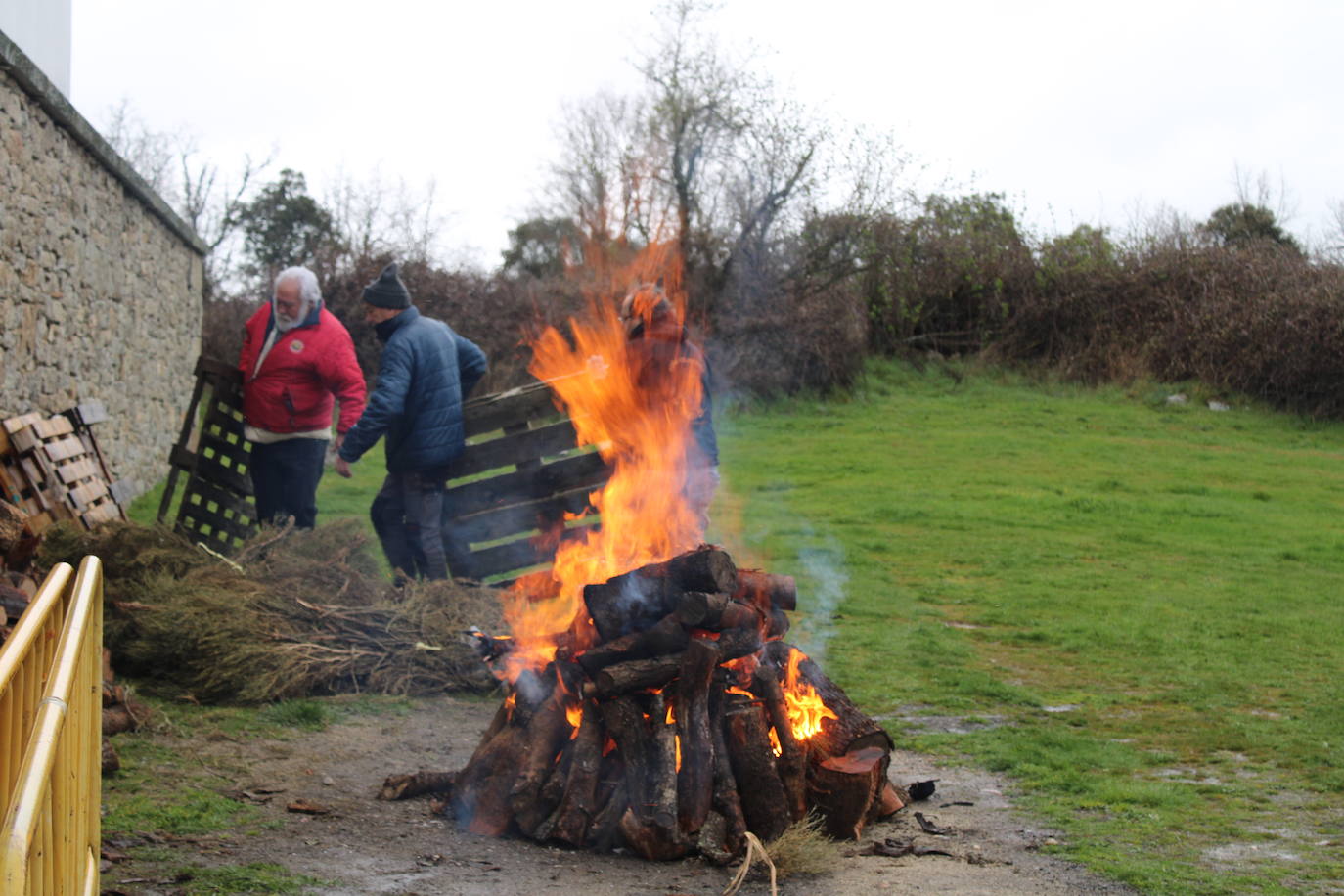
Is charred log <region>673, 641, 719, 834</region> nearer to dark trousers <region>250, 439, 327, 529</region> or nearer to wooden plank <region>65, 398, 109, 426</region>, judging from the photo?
dark trousers <region>250, 439, 327, 529</region>

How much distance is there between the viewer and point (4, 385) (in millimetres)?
9047

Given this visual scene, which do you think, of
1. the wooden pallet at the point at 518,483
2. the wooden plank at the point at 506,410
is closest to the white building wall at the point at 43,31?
the wooden plank at the point at 506,410

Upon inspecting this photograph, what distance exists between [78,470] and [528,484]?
3.81 meters

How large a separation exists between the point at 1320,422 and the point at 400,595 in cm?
1994

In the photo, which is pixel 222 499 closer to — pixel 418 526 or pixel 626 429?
pixel 418 526

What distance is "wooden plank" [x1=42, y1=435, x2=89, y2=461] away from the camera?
9227 mm

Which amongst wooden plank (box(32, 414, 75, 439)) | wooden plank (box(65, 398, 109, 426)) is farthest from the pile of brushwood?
wooden plank (box(65, 398, 109, 426))

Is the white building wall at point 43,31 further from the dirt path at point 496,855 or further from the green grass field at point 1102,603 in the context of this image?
the dirt path at point 496,855

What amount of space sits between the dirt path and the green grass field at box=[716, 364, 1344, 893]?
291 millimetres

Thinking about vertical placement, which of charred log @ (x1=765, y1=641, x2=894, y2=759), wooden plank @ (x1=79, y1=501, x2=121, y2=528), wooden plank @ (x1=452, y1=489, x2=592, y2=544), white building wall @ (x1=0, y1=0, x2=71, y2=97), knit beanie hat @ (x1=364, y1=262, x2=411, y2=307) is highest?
white building wall @ (x1=0, y1=0, x2=71, y2=97)

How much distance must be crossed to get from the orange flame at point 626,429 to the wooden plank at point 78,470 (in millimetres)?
3916

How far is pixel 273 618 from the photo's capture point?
6941 mm

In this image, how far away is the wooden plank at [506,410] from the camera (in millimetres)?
8203

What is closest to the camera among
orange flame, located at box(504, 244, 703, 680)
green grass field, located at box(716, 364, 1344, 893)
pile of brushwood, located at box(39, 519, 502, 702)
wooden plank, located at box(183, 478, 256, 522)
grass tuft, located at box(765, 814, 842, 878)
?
grass tuft, located at box(765, 814, 842, 878)
